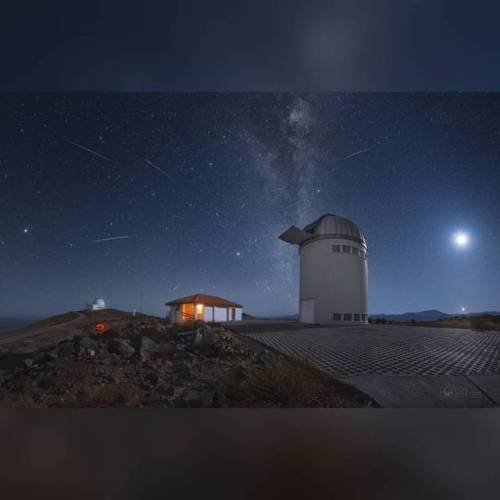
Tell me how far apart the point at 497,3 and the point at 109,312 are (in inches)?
187

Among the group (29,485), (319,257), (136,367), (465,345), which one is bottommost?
(29,485)

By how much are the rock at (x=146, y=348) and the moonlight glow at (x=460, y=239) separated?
389 centimetres

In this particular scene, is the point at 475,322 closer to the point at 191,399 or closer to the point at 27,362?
the point at 191,399

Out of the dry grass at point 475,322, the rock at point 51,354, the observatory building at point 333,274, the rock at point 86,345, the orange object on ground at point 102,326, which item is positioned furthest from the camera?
the observatory building at point 333,274

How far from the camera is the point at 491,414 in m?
2.00

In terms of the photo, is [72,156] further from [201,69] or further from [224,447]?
[224,447]

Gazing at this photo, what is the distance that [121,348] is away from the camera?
3.10m

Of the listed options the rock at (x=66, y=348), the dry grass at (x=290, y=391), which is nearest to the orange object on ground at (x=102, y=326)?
the rock at (x=66, y=348)

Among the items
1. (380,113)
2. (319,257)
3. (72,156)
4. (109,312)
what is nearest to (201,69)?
(72,156)

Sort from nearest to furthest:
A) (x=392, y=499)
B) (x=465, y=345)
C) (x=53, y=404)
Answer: (x=392, y=499), (x=53, y=404), (x=465, y=345)

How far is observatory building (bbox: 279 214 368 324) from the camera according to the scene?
575 cm

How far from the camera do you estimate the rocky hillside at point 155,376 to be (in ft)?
6.95

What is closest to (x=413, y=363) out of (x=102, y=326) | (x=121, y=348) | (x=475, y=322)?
(x=475, y=322)

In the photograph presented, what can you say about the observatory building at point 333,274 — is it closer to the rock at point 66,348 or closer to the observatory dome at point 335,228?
the observatory dome at point 335,228
